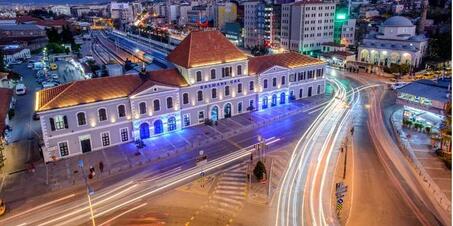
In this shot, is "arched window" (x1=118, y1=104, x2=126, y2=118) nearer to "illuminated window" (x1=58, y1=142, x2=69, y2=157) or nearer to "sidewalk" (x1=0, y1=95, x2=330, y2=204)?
"sidewalk" (x1=0, y1=95, x2=330, y2=204)

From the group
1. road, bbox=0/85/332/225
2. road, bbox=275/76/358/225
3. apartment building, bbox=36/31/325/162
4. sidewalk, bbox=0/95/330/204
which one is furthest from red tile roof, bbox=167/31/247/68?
road, bbox=275/76/358/225

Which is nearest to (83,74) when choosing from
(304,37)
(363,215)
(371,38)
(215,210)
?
(215,210)

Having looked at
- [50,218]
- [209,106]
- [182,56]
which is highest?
[182,56]

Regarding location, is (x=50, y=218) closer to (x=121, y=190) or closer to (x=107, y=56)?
(x=121, y=190)

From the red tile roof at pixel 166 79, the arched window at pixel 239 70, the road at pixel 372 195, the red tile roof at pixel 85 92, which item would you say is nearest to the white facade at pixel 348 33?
the arched window at pixel 239 70

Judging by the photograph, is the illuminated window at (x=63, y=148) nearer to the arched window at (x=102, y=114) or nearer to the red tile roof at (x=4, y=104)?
the arched window at (x=102, y=114)

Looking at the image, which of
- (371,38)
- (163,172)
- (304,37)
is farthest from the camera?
(304,37)
